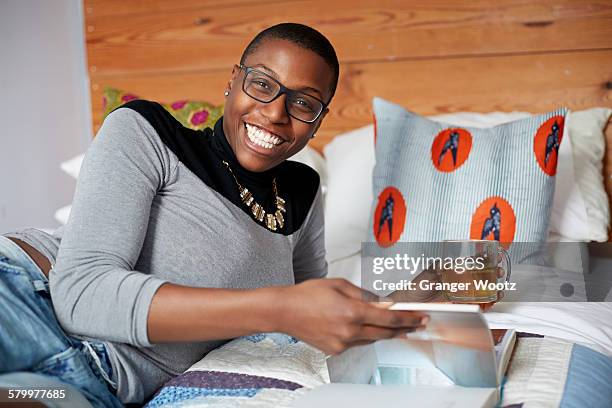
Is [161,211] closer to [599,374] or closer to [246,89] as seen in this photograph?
[246,89]

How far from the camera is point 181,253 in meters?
1.00

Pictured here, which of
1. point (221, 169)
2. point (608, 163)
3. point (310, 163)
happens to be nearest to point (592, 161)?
point (608, 163)

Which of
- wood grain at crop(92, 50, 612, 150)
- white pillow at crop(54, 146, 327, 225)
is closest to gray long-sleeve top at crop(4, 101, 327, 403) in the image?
white pillow at crop(54, 146, 327, 225)

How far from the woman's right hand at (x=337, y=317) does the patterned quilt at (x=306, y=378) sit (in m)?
0.09

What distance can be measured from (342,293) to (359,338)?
5 cm

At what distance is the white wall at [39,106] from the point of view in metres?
2.41

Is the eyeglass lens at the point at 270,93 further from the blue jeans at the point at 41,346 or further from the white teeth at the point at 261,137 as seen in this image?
the blue jeans at the point at 41,346

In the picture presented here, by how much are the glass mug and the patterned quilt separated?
5.2 inches

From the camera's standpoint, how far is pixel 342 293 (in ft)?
2.51

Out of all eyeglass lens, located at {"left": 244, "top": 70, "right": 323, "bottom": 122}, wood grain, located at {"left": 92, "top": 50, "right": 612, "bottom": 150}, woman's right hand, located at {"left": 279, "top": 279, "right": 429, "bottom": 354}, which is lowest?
woman's right hand, located at {"left": 279, "top": 279, "right": 429, "bottom": 354}

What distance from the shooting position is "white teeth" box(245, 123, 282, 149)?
109cm

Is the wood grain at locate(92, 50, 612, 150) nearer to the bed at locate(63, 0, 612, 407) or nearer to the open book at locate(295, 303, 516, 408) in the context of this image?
the bed at locate(63, 0, 612, 407)

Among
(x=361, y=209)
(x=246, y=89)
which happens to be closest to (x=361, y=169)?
(x=361, y=209)

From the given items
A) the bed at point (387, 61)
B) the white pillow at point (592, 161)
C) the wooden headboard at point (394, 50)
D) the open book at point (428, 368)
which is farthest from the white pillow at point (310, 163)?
the open book at point (428, 368)
